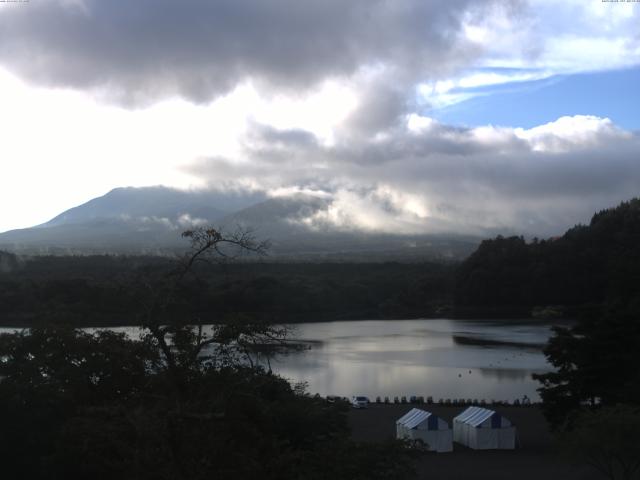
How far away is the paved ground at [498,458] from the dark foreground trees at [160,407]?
3.27 meters

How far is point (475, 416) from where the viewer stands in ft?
37.4

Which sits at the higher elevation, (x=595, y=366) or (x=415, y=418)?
(x=595, y=366)

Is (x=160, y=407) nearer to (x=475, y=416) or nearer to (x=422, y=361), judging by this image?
(x=475, y=416)

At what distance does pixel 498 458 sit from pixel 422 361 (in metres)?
13.2

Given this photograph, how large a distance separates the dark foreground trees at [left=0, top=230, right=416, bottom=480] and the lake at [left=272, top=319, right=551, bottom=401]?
26.2 ft

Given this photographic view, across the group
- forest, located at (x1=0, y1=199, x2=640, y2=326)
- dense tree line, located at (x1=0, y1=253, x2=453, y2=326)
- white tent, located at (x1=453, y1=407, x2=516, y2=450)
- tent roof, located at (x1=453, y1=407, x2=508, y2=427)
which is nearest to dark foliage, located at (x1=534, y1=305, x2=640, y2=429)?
white tent, located at (x1=453, y1=407, x2=516, y2=450)

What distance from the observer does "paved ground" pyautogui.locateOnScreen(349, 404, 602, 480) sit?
9.41 meters

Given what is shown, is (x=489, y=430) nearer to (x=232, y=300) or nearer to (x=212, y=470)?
(x=212, y=470)

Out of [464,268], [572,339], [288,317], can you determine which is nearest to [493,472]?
[572,339]

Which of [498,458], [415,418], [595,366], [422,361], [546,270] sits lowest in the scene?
[422,361]

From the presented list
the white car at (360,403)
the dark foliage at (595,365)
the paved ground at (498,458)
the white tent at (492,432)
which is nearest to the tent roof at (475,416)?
the white tent at (492,432)

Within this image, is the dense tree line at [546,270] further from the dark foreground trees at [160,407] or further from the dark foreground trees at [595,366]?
the dark foreground trees at [160,407]

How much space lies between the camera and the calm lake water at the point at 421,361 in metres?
18.7

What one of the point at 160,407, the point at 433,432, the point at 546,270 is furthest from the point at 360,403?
the point at 546,270
